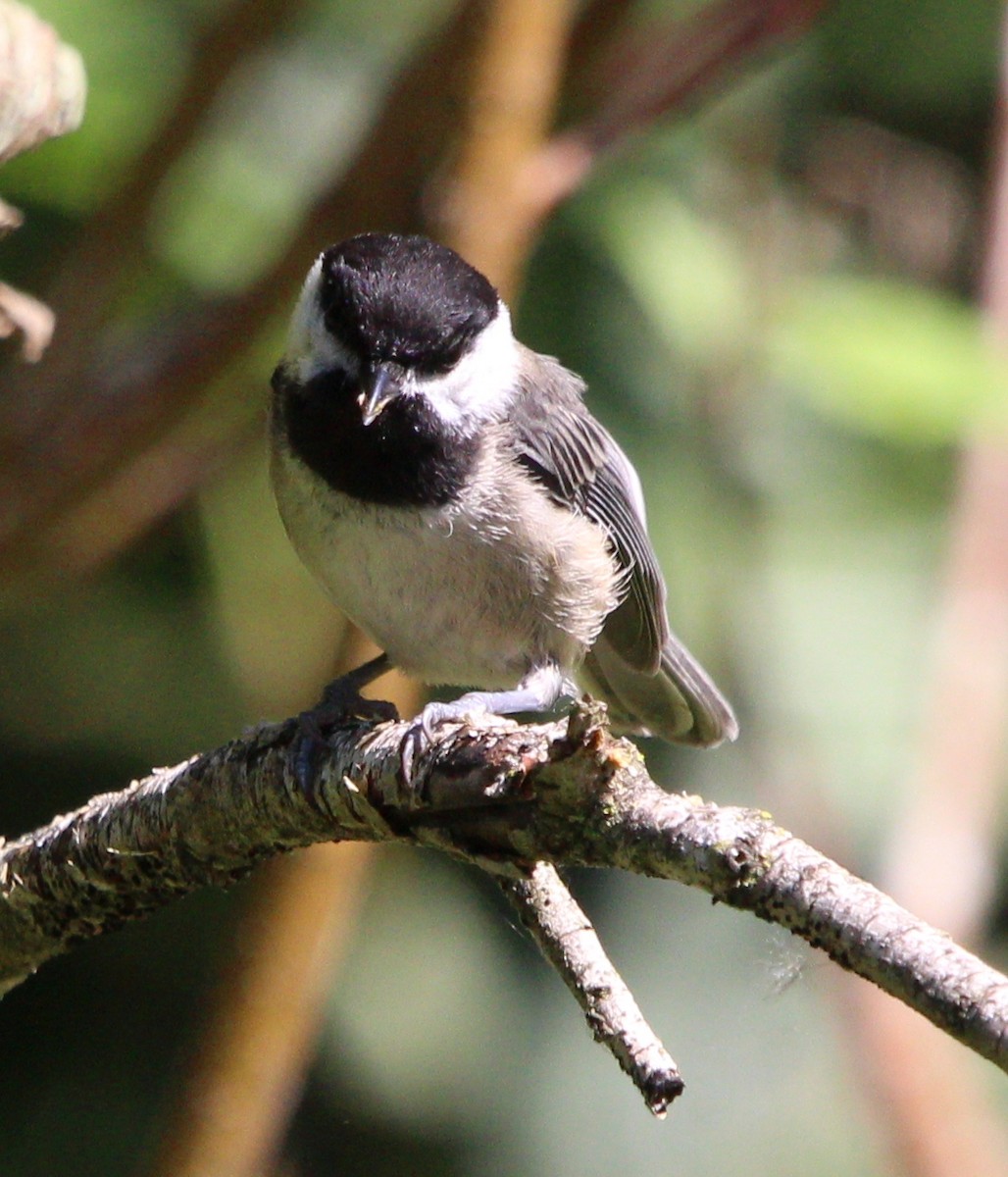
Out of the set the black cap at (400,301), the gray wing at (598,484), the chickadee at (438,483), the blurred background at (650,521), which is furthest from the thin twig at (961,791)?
the black cap at (400,301)

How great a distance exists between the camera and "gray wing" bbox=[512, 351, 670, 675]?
8.92ft

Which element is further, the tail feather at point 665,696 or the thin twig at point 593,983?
the tail feather at point 665,696

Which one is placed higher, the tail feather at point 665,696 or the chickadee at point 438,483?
the chickadee at point 438,483

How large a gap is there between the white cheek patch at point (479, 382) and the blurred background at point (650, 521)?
0.71ft

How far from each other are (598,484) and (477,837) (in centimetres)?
134

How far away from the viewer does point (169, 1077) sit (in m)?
3.58

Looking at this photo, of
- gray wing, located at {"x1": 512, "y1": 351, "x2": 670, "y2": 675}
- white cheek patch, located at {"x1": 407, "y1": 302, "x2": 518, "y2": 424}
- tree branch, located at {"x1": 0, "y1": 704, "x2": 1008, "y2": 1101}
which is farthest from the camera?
gray wing, located at {"x1": 512, "y1": 351, "x2": 670, "y2": 675}

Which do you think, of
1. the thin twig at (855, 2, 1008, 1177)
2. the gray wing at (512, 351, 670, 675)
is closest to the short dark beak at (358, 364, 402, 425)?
the gray wing at (512, 351, 670, 675)

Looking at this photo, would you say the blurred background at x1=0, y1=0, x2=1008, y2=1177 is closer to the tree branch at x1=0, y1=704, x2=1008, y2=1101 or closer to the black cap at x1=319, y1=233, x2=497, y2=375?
the black cap at x1=319, y1=233, x2=497, y2=375

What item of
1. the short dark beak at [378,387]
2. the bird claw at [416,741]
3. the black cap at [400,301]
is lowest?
the bird claw at [416,741]

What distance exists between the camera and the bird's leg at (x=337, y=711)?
6.19 feet

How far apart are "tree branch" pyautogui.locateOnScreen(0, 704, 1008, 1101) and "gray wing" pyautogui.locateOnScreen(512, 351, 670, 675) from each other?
0.78 m

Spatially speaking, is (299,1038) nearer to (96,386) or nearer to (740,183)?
(96,386)

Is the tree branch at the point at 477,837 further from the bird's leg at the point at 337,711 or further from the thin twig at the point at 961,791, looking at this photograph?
the thin twig at the point at 961,791
